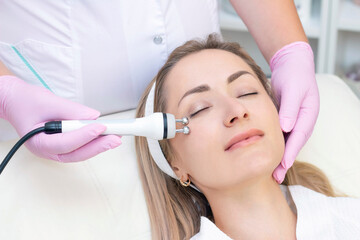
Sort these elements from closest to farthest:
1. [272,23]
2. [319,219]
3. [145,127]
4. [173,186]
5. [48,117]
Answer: [145,127], [48,117], [319,219], [173,186], [272,23]

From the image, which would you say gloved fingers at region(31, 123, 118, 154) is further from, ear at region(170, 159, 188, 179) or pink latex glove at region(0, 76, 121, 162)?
ear at region(170, 159, 188, 179)

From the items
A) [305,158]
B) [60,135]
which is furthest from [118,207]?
[305,158]

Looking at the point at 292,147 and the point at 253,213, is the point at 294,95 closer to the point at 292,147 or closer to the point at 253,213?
the point at 292,147

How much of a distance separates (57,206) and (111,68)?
0.44 metres

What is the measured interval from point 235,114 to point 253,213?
0.92ft

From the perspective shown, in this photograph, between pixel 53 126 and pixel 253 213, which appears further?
pixel 253 213

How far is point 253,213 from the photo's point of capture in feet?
4.01

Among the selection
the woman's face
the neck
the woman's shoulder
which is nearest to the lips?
the woman's face

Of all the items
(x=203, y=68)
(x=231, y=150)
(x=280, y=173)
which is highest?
(x=203, y=68)

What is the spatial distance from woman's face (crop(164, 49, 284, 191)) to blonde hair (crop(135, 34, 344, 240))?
0.06 metres

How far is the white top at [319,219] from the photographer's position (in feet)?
4.06

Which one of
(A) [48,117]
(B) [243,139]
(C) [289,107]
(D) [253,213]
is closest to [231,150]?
(B) [243,139]

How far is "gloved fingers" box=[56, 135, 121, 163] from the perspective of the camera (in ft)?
3.58

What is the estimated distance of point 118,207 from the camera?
4.40ft
